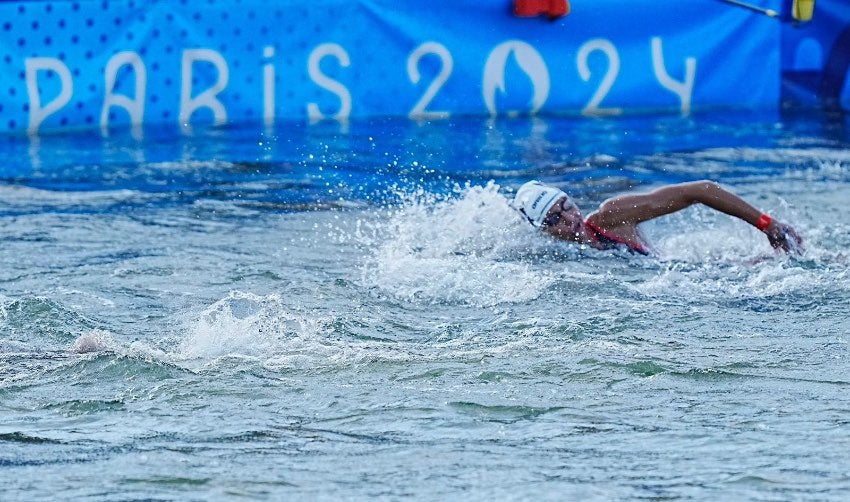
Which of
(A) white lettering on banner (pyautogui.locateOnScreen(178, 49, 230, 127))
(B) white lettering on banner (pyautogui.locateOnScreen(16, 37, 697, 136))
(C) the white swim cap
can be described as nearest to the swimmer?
(C) the white swim cap

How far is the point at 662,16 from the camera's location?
13.5 meters

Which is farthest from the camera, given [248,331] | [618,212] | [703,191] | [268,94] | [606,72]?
[606,72]

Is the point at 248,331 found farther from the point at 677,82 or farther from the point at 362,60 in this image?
the point at 677,82

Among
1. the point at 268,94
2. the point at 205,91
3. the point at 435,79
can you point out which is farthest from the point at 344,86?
A: the point at 205,91

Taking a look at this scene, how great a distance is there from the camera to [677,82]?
45.1 ft

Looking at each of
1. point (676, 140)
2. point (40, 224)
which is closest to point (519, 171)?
point (676, 140)

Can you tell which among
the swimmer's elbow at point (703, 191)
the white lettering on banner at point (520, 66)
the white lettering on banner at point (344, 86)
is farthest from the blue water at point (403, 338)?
the white lettering on banner at point (520, 66)

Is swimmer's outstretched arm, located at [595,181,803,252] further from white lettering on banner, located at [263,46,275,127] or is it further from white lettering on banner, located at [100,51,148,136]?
white lettering on banner, located at [100,51,148,136]

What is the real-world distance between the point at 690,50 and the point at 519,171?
3670 millimetres

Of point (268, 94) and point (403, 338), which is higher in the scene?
point (268, 94)

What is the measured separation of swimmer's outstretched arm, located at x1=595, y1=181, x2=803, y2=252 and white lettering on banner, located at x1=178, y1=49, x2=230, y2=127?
5.41 metres

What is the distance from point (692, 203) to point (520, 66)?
17.9 feet

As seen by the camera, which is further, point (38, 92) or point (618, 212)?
point (38, 92)

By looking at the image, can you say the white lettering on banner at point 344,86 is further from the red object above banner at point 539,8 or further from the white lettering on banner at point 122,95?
the red object above banner at point 539,8
